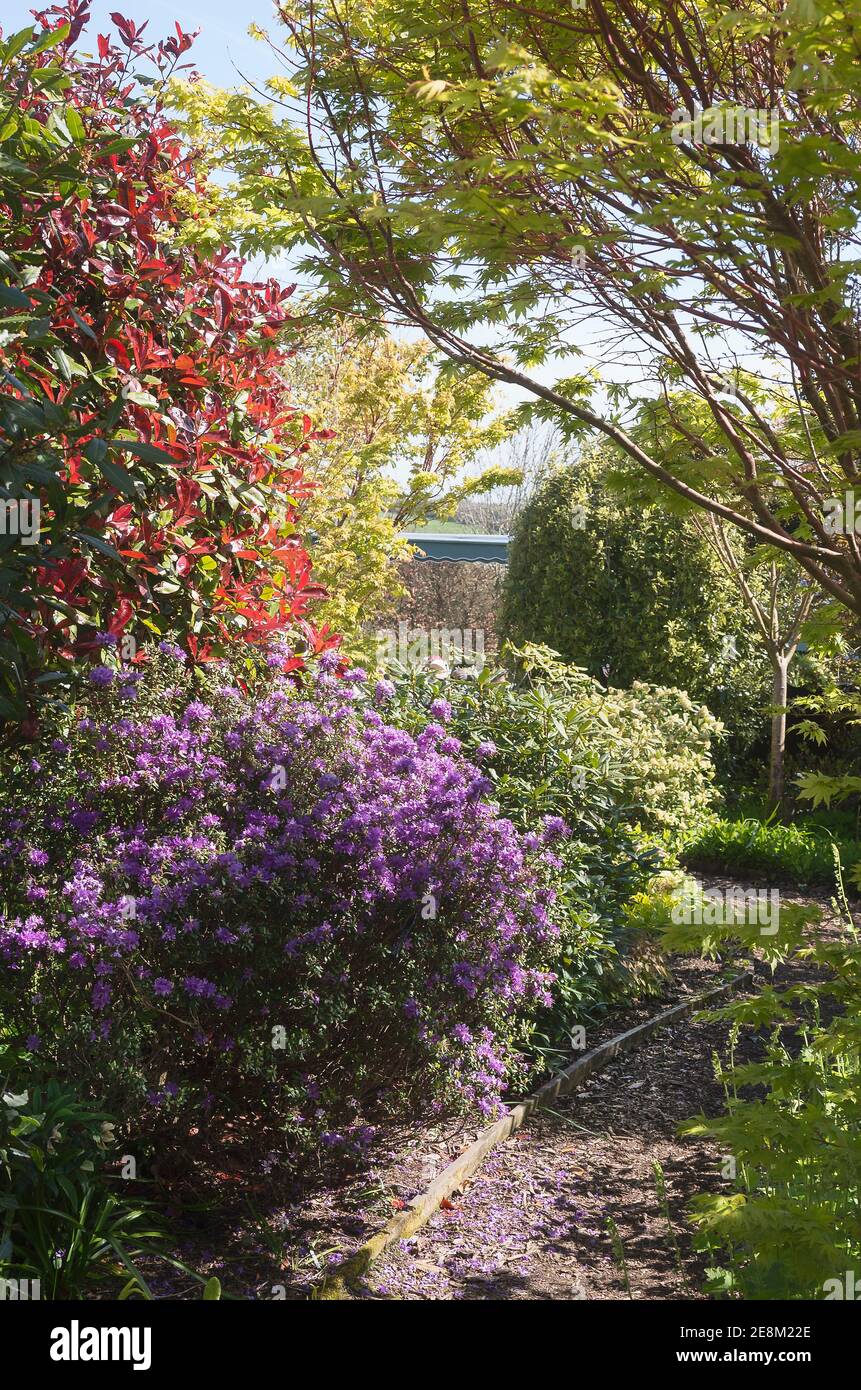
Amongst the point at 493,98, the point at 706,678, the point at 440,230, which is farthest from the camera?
the point at 706,678

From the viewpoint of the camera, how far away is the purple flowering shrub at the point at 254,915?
310 centimetres

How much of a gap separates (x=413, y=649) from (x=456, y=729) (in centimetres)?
307

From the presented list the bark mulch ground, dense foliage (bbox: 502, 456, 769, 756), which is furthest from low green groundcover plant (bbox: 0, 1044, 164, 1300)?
dense foliage (bbox: 502, 456, 769, 756)

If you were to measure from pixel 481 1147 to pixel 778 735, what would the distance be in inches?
268

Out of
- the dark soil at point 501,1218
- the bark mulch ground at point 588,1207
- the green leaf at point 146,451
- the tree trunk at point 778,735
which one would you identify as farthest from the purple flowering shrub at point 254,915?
the tree trunk at point 778,735

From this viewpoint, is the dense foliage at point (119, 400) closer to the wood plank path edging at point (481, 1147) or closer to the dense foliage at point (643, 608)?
the wood plank path edging at point (481, 1147)

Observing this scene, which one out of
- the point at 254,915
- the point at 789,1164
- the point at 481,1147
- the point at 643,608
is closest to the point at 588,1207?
the point at 481,1147

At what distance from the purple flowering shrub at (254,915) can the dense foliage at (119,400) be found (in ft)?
0.94

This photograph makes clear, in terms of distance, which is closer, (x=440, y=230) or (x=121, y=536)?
(x=440, y=230)

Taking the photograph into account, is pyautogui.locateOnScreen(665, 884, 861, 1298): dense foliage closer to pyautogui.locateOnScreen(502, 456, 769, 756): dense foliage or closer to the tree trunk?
the tree trunk

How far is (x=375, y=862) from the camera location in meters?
3.38

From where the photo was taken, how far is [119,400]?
3.34 m

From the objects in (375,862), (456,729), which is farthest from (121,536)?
(456,729)
